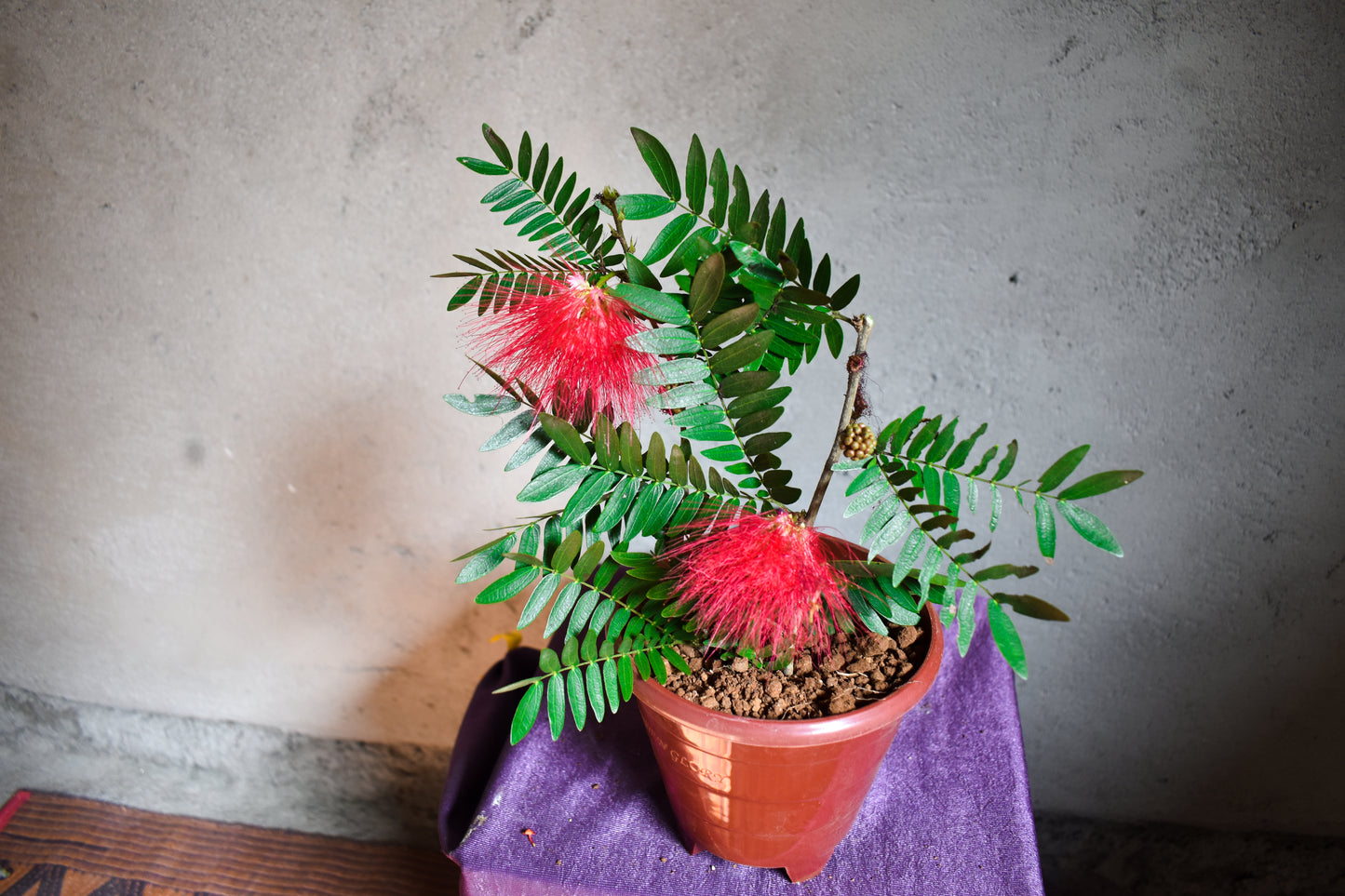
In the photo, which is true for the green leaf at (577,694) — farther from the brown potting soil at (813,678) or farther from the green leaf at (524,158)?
the green leaf at (524,158)

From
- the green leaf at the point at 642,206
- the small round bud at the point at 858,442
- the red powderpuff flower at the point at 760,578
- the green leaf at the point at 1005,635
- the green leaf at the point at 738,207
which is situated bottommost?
the red powderpuff flower at the point at 760,578

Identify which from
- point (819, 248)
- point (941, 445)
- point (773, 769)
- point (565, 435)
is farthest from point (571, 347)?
point (819, 248)

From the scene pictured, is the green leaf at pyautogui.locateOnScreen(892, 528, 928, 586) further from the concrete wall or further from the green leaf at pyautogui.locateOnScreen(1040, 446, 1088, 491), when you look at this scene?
the concrete wall

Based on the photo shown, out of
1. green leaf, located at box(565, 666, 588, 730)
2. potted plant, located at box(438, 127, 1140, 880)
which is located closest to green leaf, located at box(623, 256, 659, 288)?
potted plant, located at box(438, 127, 1140, 880)

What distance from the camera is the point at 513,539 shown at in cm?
61

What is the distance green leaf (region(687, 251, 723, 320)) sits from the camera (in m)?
0.49

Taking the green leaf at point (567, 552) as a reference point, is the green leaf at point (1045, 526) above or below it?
above

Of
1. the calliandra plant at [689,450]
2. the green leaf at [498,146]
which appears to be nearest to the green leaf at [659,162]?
the calliandra plant at [689,450]

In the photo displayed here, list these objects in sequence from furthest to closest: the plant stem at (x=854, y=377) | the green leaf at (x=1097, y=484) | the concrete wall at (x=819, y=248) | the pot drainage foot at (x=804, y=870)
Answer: the concrete wall at (x=819, y=248) → the pot drainage foot at (x=804, y=870) → the plant stem at (x=854, y=377) → the green leaf at (x=1097, y=484)

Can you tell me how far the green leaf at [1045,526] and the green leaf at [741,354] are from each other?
0.21 m

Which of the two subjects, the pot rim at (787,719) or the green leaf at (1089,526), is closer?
the green leaf at (1089,526)

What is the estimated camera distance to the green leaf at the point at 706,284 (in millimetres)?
489

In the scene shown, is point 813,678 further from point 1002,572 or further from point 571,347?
point 571,347

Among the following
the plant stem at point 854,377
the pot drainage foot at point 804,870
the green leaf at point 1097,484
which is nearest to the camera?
the green leaf at point 1097,484
